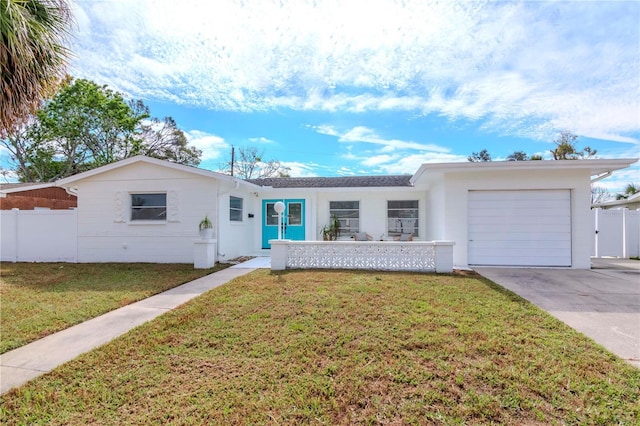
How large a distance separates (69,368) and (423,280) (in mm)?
6094

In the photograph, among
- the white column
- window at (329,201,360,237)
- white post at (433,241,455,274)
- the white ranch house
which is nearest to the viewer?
white post at (433,241,455,274)

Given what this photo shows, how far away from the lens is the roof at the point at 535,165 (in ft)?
25.7

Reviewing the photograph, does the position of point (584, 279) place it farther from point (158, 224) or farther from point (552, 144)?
point (552, 144)

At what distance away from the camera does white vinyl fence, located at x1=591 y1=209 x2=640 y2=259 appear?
37.5 ft

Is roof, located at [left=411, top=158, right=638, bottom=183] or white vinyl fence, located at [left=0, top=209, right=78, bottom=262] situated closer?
roof, located at [left=411, top=158, right=638, bottom=183]

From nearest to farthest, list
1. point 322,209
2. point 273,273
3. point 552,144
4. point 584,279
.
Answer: point 584,279 < point 273,273 < point 322,209 < point 552,144

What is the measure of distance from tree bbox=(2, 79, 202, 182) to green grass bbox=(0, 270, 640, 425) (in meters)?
24.6

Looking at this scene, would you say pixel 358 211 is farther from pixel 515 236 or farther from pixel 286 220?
pixel 515 236

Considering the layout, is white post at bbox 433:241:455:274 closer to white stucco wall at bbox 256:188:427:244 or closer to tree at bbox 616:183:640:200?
white stucco wall at bbox 256:188:427:244

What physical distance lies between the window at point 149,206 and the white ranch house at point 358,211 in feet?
0.11

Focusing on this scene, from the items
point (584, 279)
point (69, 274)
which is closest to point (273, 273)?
point (69, 274)

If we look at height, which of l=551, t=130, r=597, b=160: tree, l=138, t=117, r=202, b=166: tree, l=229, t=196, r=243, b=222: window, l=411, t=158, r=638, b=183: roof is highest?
l=138, t=117, r=202, b=166: tree

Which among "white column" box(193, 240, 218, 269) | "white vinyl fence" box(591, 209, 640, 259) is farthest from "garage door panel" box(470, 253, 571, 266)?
"white column" box(193, 240, 218, 269)

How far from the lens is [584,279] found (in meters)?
7.14
